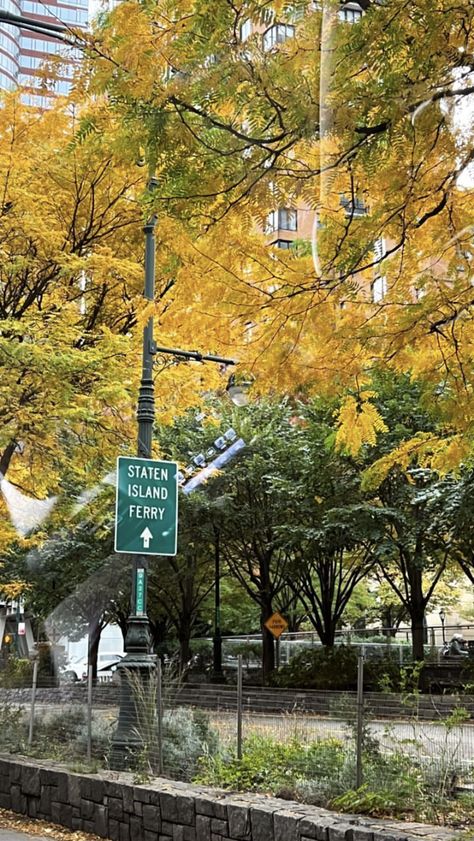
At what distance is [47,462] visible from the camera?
1308cm

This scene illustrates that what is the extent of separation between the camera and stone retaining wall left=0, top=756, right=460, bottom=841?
18.4 ft

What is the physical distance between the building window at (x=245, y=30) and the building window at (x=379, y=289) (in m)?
2.19

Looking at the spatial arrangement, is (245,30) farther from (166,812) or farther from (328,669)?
(328,669)

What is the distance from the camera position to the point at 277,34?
4883 mm

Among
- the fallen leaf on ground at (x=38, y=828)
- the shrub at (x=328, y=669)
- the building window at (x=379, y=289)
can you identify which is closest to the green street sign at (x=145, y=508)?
the fallen leaf on ground at (x=38, y=828)

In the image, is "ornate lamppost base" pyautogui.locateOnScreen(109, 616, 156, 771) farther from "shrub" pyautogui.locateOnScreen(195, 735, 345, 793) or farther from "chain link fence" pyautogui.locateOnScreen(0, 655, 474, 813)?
"shrub" pyautogui.locateOnScreen(195, 735, 345, 793)

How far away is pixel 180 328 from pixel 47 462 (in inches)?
270

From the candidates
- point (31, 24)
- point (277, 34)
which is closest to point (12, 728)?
point (31, 24)

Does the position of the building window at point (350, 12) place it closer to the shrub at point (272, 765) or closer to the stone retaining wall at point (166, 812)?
the stone retaining wall at point (166, 812)

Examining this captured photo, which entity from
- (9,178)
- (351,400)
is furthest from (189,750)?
(9,178)

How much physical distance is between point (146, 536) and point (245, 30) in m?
5.92

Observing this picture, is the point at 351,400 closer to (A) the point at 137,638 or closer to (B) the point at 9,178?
(A) the point at 137,638

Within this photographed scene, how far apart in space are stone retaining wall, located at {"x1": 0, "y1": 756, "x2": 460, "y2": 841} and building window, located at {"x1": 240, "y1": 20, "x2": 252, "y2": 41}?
4643 millimetres

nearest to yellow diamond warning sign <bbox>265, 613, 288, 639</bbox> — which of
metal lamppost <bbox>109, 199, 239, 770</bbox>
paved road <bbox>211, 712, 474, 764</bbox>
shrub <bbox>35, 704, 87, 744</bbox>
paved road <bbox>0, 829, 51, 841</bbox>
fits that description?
metal lamppost <bbox>109, 199, 239, 770</bbox>
